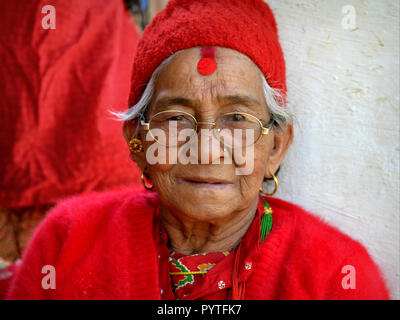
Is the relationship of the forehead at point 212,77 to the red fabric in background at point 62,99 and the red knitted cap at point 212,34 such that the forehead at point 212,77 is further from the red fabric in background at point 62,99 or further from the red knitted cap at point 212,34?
the red fabric in background at point 62,99

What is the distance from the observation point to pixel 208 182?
1702mm

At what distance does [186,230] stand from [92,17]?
2085 millimetres

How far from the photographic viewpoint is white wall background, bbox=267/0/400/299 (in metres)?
1.93

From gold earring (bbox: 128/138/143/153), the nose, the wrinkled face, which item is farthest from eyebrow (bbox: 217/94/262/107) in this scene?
gold earring (bbox: 128/138/143/153)

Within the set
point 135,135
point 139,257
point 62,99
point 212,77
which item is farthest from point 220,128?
point 62,99

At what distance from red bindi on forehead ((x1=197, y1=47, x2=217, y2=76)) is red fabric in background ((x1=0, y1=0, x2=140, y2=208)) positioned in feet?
5.30

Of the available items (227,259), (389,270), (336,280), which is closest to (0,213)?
(227,259)

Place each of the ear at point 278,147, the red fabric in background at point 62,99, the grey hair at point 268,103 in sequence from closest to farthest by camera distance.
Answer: the grey hair at point 268,103 < the ear at point 278,147 < the red fabric in background at point 62,99

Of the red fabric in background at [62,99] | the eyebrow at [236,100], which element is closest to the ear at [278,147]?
the eyebrow at [236,100]

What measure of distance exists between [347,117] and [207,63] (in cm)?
84

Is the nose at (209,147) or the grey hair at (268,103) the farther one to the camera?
the grey hair at (268,103)

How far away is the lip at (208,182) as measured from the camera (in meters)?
1.69

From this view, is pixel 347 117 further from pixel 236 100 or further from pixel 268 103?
pixel 236 100

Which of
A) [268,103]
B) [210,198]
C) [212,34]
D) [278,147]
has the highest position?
[212,34]
